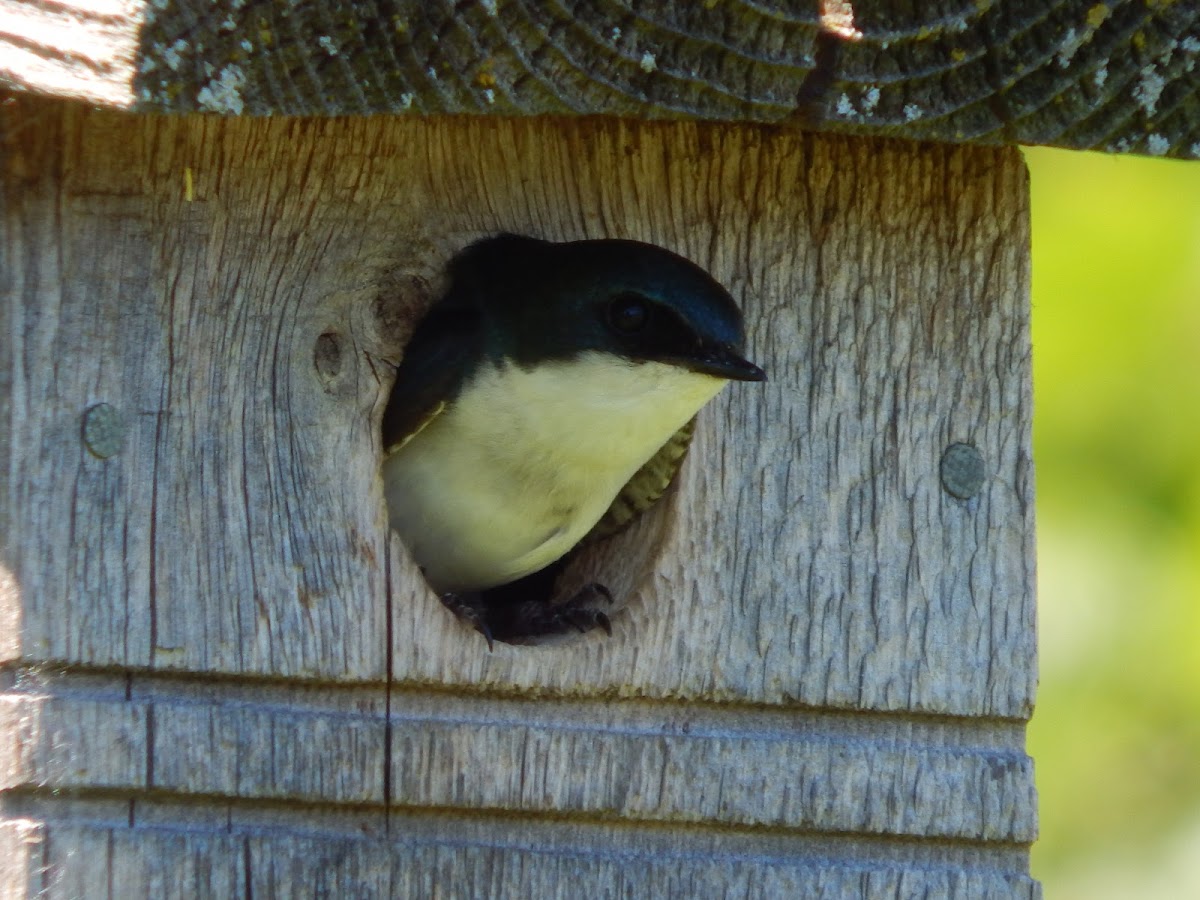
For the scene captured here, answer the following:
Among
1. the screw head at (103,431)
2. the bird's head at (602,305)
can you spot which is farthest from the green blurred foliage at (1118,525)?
the screw head at (103,431)

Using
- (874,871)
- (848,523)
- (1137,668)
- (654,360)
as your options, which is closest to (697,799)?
(874,871)

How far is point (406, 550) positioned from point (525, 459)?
1.27 feet

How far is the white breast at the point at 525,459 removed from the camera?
3.05 meters

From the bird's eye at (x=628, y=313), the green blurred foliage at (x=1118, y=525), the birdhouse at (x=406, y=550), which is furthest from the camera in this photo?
the green blurred foliage at (x=1118, y=525)

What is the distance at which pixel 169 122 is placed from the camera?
2.79 metres

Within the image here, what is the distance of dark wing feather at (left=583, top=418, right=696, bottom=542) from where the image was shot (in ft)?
10.3

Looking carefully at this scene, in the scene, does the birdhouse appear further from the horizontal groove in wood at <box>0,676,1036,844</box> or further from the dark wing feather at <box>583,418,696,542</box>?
the dark wing feather at <box>583,418,696,542</box>

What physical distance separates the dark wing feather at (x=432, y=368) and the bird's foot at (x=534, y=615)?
1.01 ft

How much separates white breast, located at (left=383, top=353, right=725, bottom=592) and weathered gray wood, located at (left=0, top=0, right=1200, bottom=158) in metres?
0.63

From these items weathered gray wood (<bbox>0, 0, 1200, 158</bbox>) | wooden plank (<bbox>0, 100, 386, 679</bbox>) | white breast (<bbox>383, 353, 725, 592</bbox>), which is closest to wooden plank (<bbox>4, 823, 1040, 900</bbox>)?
wooden plank (<bbox>0, 100, 386, 679</bbox>)

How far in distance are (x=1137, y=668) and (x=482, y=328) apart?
6.93 feet

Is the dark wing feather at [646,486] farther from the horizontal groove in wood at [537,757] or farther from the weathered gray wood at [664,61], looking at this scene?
the weathered gray wood at [664,61]

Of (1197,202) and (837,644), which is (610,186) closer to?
(837,644)

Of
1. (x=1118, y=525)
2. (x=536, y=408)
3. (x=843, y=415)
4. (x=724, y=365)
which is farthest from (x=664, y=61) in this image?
(x=1118, y=525)
